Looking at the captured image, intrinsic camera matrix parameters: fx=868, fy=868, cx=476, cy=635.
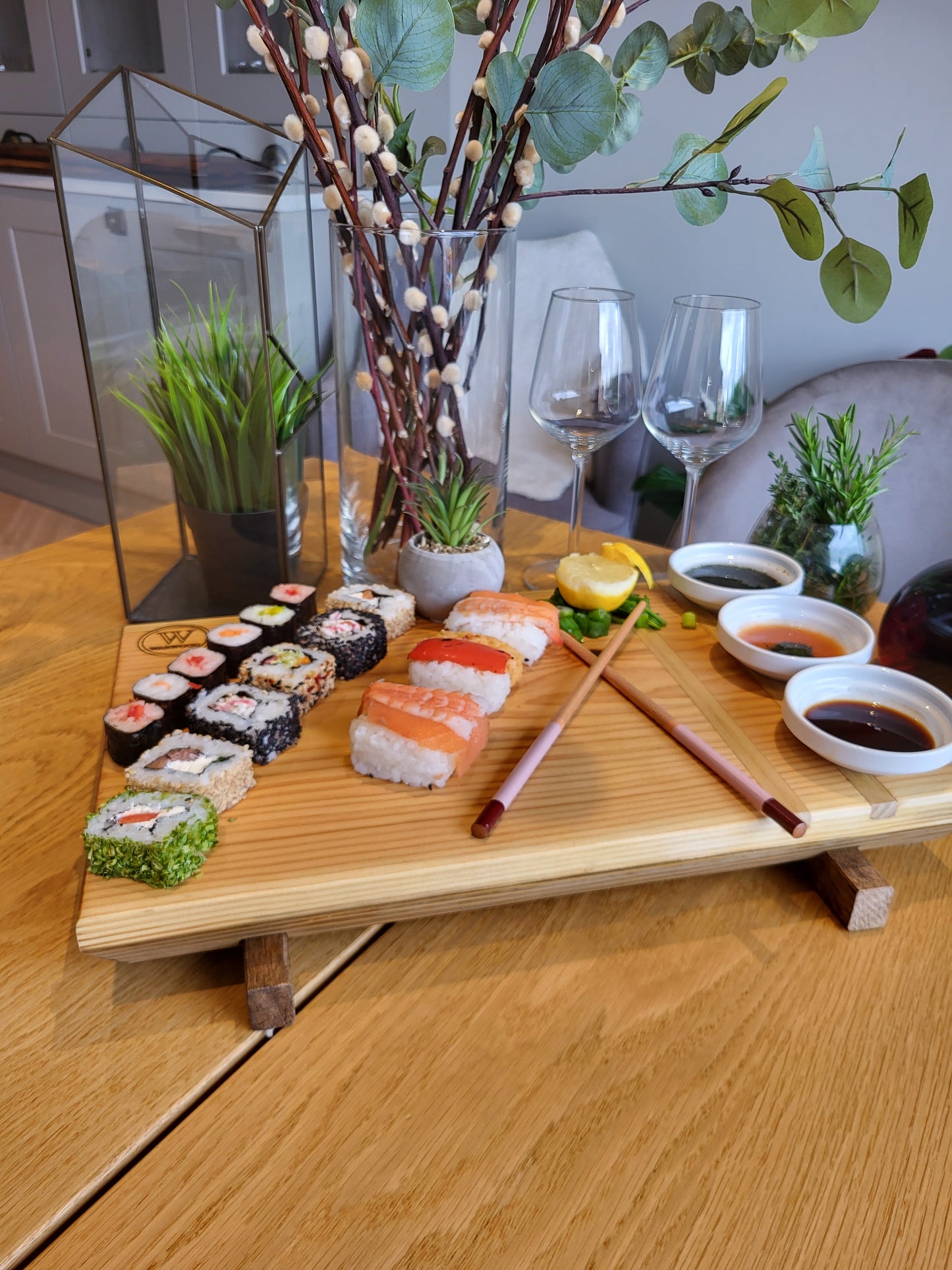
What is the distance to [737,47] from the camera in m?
0.92

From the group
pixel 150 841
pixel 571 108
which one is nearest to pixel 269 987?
pixel 150 841

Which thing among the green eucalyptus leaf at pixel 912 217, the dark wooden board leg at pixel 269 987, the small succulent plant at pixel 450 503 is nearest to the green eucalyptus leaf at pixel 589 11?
the green eucalyptus leaf at pixel 912 217

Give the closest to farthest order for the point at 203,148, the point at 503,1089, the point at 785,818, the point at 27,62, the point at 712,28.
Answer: the point at 503,1089 → the point at 785,818 → the point at 712,28 → the point at 203,148 → the point at 27,62

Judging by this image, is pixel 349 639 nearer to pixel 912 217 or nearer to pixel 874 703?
pixel 874 703

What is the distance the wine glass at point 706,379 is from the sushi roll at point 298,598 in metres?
0.50

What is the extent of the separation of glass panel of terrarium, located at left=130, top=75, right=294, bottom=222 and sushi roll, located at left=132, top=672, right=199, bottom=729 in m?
0.50

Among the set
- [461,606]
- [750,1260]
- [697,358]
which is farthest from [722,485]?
[750,1260]

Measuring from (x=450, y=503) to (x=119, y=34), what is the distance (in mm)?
3182

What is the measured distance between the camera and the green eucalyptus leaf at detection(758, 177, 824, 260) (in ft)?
2.71

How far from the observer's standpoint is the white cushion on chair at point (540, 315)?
93.0 inches

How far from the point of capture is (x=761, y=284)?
227 centimetres

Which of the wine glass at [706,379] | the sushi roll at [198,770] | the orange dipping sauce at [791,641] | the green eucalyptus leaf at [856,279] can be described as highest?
the green eucalyptus leaf at [856,279]

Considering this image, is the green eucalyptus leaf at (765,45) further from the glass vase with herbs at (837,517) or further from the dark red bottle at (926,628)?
the dark red bottle at (926,628)

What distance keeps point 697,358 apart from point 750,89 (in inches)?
61.2
